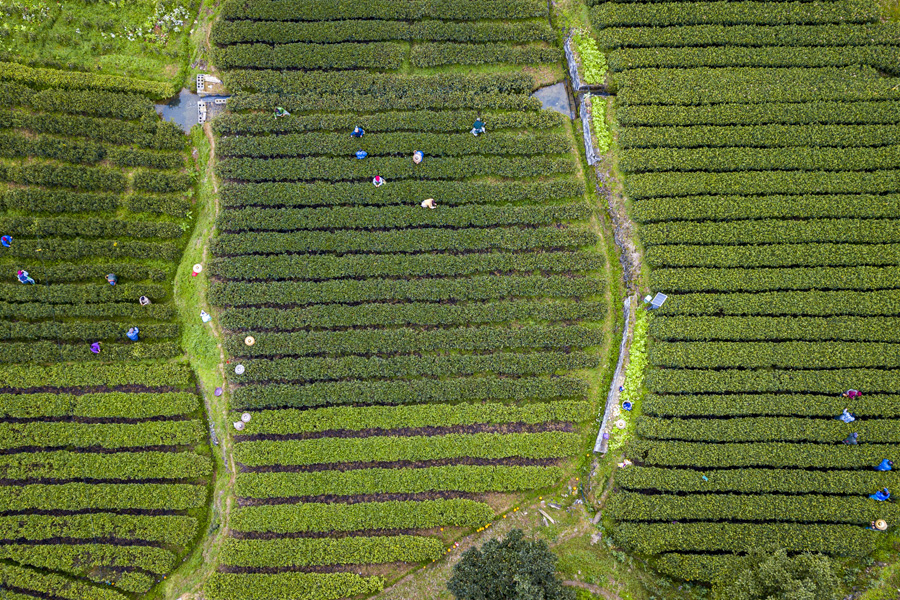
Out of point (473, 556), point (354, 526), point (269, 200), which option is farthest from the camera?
point (269, 200)

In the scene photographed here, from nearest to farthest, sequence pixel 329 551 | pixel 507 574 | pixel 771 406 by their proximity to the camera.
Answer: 1. pixel 507 574
2. pixel 329 551
3. pixel 771 406

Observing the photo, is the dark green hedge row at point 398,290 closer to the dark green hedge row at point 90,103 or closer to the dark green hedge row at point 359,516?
the dark green hedge row at point 359,516

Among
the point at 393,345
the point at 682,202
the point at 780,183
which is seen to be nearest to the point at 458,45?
the point at 682,202

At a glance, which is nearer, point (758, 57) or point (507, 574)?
point (507, 574)

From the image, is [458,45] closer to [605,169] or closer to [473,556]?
[605,169]

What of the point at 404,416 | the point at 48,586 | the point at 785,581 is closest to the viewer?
the point at 785,581

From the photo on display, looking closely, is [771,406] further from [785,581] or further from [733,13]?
[733,13]

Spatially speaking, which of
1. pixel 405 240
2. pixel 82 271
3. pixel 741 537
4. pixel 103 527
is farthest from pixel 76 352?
pixel 741 537
